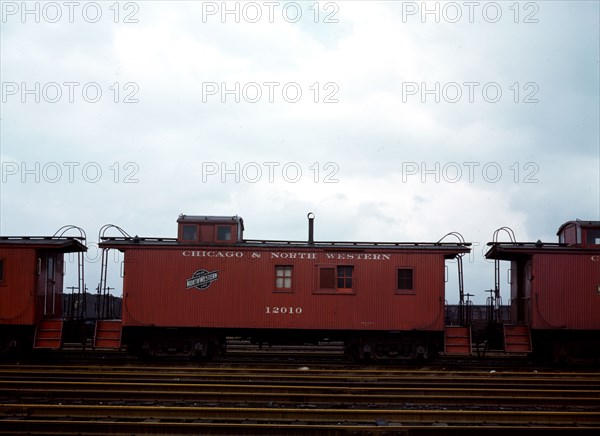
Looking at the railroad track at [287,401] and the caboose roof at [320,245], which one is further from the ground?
the caboose roof at [320,245]

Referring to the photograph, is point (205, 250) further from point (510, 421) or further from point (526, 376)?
point (510, 421)

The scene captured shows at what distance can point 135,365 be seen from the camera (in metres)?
18.6

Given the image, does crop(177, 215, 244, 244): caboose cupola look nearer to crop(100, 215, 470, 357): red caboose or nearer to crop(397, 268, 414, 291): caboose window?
crop(100, 215, 470, 357): red caboose

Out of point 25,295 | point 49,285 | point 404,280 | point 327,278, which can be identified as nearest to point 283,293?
point 327,278

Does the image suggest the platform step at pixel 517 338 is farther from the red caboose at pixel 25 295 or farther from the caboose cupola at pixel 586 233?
the red caboose at pixel 25 295

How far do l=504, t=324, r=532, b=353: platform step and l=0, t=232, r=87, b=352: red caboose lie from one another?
47.3 ft

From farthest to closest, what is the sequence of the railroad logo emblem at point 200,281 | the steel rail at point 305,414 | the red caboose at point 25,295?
the railroad logo emblem at point 200,281
the red caboose at point 25,295
the steel rail at point 305,414

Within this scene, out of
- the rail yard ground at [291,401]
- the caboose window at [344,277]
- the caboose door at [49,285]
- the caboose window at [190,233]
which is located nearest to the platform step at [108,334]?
the rail yard ground at [291,401]

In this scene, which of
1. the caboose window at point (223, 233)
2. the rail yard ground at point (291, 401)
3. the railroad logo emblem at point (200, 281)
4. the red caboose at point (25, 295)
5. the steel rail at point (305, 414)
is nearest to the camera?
the rail yard ground at point (291, 401)

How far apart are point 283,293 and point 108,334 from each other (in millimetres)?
5788

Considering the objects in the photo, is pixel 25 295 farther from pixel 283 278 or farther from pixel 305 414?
pixel 305 414

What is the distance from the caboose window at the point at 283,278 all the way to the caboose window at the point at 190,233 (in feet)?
9.90

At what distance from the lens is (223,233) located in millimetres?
21312

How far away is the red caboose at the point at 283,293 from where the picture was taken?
20.4 m
